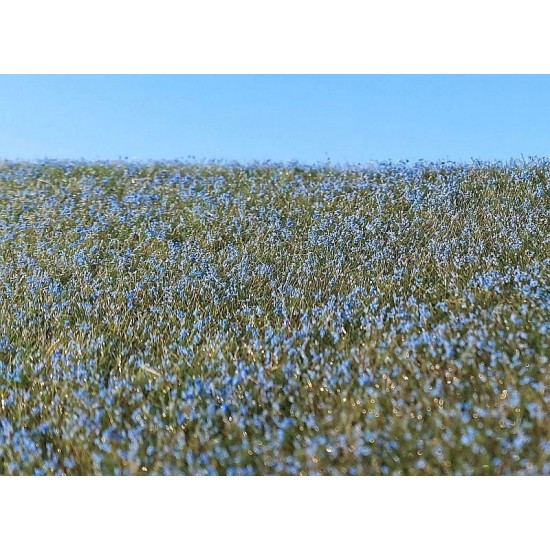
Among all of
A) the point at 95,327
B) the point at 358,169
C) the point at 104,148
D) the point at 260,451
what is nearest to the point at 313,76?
the point at 358,169

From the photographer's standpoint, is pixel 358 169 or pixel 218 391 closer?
pixel 218 391

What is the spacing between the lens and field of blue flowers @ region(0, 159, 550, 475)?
2.61 meters

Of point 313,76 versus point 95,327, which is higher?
point 313,76

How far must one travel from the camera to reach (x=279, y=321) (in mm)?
3127

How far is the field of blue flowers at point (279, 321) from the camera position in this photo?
2607 mm

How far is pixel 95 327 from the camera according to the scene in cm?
323

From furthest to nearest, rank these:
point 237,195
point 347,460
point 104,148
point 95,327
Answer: point 237,195 → point 104,148 → point 95,327 → point 347,460
